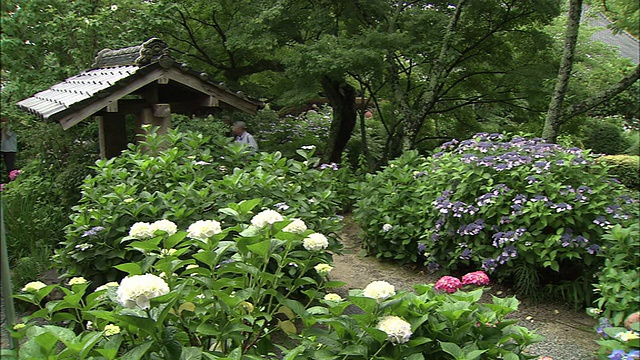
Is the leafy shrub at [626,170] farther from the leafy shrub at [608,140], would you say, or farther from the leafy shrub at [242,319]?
the leafy shrub at [242,319]

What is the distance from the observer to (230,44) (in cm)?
827

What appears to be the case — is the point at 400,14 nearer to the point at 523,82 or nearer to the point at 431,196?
the point at 523,82

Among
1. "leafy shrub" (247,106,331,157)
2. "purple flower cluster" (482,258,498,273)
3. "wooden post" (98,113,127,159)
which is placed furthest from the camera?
"leafy shrub" (247,106,331,157)

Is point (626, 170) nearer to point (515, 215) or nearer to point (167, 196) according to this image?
point (515, 215)

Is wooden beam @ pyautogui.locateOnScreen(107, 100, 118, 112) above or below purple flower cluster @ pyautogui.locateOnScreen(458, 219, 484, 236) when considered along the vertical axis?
above

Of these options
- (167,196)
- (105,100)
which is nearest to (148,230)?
(167,196)

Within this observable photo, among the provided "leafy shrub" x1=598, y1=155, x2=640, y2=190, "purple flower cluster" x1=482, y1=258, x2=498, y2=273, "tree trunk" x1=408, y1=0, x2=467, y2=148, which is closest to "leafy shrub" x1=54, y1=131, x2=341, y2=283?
"purple flower cluster" x1=482, y1=258, x2=498, y2=273

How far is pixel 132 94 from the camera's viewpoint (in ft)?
19.8

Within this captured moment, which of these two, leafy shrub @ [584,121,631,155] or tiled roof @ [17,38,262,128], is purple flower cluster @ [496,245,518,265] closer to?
tiled roof @ [17,38,262,128]

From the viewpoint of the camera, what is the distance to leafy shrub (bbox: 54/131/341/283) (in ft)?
12.9

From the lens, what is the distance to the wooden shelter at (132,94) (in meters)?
5.28

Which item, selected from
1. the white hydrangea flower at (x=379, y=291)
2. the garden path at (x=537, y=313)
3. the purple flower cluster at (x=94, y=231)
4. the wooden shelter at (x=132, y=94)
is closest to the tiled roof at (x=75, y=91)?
Result: the wooden shelter at (x=132, y=94)

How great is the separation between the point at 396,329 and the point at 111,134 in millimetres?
5646

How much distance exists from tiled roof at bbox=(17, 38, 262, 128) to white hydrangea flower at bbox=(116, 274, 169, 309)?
389 centimetres
